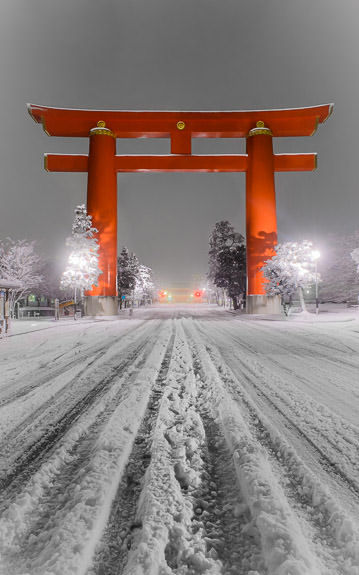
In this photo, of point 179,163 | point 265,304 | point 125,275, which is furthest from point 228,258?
point 125,275

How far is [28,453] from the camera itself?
245cm

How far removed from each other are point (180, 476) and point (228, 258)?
1167 inches

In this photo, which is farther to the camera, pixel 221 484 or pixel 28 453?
pixel 28 453

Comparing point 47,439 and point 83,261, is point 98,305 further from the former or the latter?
point 47,439

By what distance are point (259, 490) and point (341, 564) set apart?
1.83 ft

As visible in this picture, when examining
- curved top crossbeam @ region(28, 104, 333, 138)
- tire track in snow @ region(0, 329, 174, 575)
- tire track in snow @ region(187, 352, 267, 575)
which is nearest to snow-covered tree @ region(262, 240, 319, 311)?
curved top crossbeam @ region(28, 104, 333, 138)

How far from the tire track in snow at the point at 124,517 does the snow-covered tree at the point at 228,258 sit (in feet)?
94.1

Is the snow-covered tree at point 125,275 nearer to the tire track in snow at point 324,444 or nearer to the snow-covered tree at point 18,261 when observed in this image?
the snow-covered tree at point 18,261

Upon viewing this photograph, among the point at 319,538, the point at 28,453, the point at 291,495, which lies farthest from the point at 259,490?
the point at 28,453

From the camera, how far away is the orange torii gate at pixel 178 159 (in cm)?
2435

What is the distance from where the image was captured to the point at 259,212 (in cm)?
2488

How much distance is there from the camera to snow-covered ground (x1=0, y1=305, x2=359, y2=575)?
Answer: 4.71ft

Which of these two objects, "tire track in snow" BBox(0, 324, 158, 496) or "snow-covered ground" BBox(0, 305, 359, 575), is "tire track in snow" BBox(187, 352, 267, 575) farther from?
"tire track in snow" BBox(0, 324, 158, 496)

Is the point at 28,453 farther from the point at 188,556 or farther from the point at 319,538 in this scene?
the point at 319,538
